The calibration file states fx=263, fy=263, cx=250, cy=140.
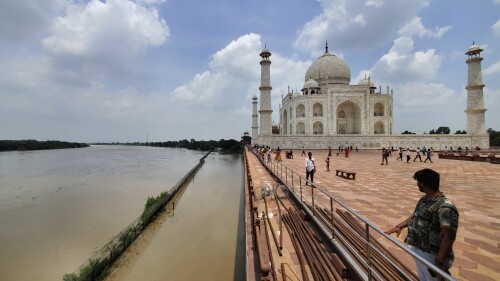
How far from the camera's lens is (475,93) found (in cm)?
3291

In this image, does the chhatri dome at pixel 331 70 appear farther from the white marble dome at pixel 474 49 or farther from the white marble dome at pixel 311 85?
the white marble dome at pixel 474 49

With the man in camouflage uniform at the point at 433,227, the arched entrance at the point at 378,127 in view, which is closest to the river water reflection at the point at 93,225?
the man in camouflage uniform at the point at 433,227

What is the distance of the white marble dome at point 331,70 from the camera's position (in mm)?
43312

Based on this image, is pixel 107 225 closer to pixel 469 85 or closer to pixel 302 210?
pixel 302 210

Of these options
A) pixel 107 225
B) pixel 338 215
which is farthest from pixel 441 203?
pixel 107 225

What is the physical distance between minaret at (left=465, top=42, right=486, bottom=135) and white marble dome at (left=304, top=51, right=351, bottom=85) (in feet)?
51.0

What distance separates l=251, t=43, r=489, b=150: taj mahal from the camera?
33.2m

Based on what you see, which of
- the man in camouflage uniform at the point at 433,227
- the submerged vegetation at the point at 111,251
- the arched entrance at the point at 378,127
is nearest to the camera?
the man in camouflage uniform at the point at 433,227

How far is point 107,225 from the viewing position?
1038 centimetres

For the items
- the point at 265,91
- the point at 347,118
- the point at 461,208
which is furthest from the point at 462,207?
the point at 347,118

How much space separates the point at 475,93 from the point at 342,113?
16452mm

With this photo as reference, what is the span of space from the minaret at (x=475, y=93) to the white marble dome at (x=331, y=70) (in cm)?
1554

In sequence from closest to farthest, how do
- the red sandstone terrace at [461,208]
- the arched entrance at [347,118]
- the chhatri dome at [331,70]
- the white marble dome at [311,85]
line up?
1. the red sandstone terrace at [461,208]
2. the arched entrance at [347,118]
3. the white marble dome at [311,85]
4. the chhatri dome at [331,70]

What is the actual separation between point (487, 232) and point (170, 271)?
6843 mm
